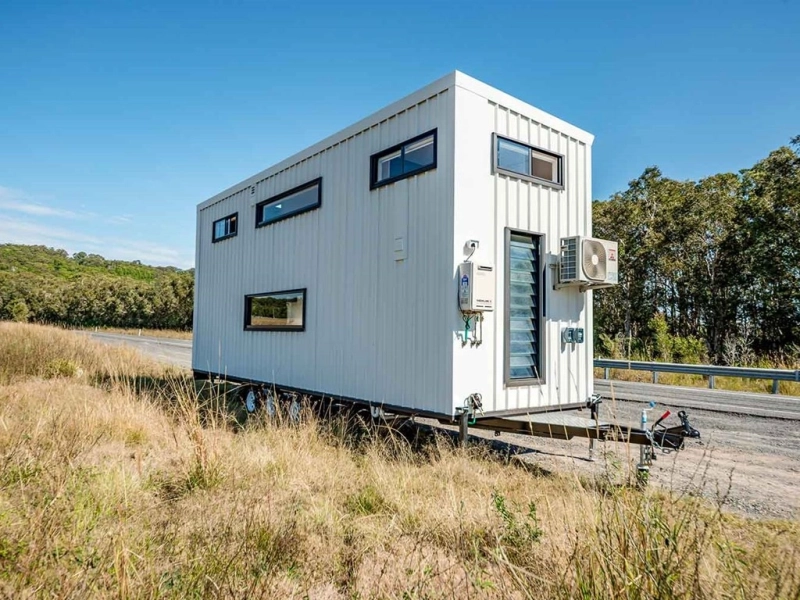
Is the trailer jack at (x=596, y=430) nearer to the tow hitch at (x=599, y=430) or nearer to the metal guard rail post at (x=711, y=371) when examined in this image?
the tow hitch at (x=599, y=430)

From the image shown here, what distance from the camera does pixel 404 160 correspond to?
213 inches

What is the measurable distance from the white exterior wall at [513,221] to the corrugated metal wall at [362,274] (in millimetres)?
187

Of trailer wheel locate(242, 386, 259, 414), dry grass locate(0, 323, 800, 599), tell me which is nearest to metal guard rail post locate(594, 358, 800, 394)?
dry grass locate(0, 323, 800, 599)

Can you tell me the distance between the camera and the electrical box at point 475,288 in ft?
14.9

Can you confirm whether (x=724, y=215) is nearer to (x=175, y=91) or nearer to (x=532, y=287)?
(x=532, y=287)

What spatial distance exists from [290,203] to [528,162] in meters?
3.97

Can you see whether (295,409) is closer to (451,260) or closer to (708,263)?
(451,260)

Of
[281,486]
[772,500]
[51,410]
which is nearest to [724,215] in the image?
[772,500]

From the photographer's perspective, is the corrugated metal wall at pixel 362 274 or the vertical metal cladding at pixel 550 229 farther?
the vertical metal cladding at pixel 550 229

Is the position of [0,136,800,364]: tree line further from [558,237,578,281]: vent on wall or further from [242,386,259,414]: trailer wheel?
[242,386,259,414]: trailer wheel

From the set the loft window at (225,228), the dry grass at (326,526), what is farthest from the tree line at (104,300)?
the dry grass at (326,526)

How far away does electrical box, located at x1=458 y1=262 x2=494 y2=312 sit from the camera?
4.53m

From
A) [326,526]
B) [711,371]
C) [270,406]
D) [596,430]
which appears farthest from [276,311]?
[711,371]

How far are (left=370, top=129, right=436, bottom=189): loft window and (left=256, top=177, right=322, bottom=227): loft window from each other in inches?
53.0
